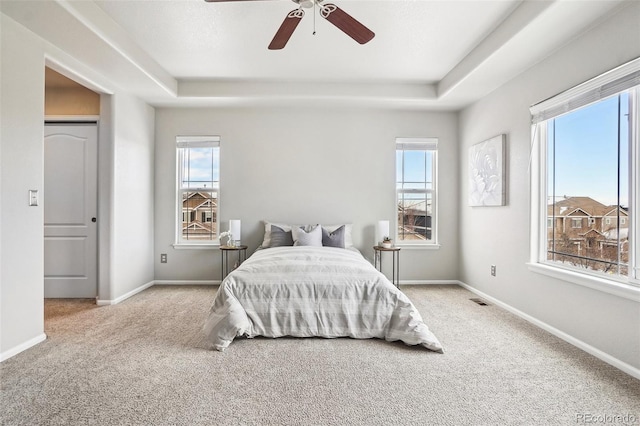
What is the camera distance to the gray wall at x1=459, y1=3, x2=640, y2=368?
2.29 m

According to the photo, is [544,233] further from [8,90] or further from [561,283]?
[8,90]

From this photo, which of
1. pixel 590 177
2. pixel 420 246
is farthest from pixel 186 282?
pixel 590 177

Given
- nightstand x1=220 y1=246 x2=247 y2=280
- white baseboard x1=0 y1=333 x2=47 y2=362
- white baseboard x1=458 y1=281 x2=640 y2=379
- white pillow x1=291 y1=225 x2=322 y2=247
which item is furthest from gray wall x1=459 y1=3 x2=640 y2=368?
white baseboard x1=0 y1=333 x2=47 y2=362

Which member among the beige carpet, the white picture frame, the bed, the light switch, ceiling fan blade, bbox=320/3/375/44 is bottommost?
the beige carpet

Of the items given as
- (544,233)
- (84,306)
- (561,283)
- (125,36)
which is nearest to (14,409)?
(84,306)

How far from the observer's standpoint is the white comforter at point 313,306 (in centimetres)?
272

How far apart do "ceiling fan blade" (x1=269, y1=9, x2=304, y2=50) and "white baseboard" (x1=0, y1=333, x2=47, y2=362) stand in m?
3.02

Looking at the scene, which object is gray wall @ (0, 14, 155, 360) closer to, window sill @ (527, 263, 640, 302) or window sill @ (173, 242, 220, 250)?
window sill @ (173, 242, 220, 250)

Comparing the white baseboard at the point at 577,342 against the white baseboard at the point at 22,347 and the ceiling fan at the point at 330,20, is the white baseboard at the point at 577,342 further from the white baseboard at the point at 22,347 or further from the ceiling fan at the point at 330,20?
the white baseboard at the point at 22,347

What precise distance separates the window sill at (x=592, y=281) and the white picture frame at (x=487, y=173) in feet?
3.08

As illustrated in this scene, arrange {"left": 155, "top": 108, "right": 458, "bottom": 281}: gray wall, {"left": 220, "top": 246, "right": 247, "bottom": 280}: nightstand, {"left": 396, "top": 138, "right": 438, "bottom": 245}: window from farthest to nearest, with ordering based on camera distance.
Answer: {"left": 396, "top": 138, "right": 438, "bottom": 245}: window < {"left": 155, "top": 108, "right": 458, "bottom": 281}: gray wall < {"left": 220, "top": 246, "right": 247, "bottom": 280}: nightstand

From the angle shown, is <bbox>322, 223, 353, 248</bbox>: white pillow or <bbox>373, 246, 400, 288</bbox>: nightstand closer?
<bbox>322, 223, 353, 248</bbox>: white pillow

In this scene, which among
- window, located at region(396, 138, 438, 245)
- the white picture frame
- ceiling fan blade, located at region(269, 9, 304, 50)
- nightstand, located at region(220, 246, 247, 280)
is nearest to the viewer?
ceiling fan blade, located at region(269, 9, 304, 50)

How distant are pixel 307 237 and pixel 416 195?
1.87 meters
